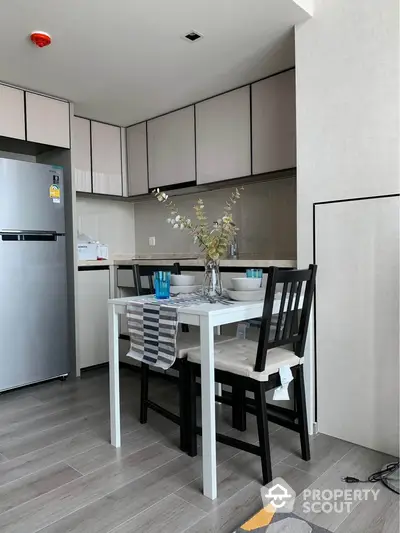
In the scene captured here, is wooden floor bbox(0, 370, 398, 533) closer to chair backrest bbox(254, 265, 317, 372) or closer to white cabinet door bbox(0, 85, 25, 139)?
chair backrest bbox(254, 265, 317, 372)

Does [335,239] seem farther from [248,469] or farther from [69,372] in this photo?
[69,372]

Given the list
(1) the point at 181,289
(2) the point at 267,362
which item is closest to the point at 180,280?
(1) the point at 181,289

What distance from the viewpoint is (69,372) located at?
11.4ft

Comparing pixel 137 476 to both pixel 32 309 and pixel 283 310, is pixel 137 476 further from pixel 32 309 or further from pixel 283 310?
pixel 32 309

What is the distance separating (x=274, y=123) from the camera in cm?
291

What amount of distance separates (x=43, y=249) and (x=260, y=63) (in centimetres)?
213

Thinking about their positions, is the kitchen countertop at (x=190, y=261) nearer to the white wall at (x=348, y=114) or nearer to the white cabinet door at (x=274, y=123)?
the white wall at (x=348, y=114)

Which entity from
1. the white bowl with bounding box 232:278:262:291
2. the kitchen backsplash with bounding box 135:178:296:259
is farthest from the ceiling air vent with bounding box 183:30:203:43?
the white bowl with bounding box 232:278:262:291

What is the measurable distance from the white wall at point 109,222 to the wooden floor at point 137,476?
1979mm

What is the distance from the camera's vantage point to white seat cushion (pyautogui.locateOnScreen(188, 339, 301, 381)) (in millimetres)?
1777

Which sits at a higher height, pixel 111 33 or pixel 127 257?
pixel 111 33

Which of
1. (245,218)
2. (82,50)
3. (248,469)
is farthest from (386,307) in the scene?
(82,50)

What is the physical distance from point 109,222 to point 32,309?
4.83ft

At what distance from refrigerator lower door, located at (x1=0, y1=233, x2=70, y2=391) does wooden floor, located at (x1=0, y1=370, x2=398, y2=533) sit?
0.45 meters
